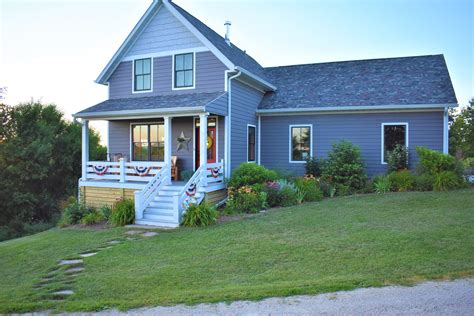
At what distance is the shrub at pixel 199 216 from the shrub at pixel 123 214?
183cm

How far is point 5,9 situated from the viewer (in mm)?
13914

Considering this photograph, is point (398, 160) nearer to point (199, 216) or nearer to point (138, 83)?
point (199, 216)

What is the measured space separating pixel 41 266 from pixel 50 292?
74.3 inches

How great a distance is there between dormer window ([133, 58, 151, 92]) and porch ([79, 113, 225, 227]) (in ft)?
4.48

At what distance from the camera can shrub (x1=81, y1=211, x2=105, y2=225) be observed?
37.7 feet

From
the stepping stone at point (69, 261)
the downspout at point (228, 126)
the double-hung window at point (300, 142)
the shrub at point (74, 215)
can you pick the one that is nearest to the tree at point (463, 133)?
the double-hung window at point (300, 142)

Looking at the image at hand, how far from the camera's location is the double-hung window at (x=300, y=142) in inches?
623

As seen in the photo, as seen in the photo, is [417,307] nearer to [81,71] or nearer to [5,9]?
[5,9]

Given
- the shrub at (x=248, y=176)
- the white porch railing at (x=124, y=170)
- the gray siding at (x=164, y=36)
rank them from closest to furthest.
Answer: the white porch railing at (x=124, y=170) → the shrub at (x=248, y=176) → the gray siding at (x=164, y=36)

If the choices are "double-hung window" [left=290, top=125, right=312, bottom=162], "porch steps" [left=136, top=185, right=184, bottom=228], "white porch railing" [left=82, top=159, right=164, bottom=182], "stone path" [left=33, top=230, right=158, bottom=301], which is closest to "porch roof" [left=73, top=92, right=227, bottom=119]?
"white porch railing" [left=82, top=159, right=164, bottom=182]

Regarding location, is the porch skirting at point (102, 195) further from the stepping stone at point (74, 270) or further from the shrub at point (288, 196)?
the stepping stone at point (74, 270)

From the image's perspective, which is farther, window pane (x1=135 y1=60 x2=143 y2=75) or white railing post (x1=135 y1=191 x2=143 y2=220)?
window pane (x1=135 y1=60 x2=143 y2=75)

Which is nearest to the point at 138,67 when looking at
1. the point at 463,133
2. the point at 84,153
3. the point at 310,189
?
the point at 84,153

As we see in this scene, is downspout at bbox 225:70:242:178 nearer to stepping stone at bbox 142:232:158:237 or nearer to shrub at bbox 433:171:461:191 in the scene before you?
stepping stone at bbox 142:232:158:237
